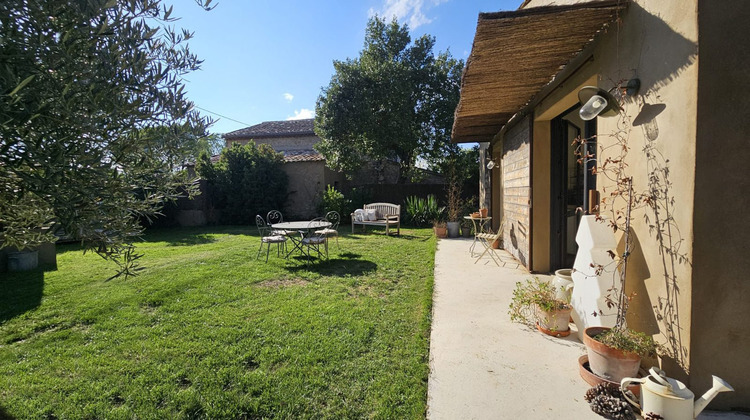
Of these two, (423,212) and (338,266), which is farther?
(423,212)

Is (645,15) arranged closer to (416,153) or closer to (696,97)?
(696,97)

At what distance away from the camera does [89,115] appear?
1.40 metres

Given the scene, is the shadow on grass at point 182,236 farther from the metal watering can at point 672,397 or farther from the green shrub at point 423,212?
the metal watering can at point 672,397

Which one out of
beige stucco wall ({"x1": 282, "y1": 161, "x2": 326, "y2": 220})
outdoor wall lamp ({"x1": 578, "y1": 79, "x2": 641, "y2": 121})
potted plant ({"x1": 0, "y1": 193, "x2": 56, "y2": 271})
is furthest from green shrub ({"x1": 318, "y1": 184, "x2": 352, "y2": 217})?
potted plant ({"x1": 0, "y1": 193, "x2": 56, "y2": 271})

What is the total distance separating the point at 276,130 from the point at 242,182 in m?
9.01

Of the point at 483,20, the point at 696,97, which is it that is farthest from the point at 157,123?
the point at 696,97

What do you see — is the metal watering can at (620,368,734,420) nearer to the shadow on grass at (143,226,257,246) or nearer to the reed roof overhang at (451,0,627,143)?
the reed roof overhang at (451,0,627,143)

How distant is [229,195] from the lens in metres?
12.9

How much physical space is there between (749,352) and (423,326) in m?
2.21

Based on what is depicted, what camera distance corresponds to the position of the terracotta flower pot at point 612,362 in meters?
2.05

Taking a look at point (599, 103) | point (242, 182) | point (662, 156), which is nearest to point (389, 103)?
point (242, 182)

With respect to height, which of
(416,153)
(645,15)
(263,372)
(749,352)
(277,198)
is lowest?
(263,372)

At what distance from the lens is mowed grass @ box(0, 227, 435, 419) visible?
7.09 ft

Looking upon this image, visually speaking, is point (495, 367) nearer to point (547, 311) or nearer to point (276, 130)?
point (547, 311)
